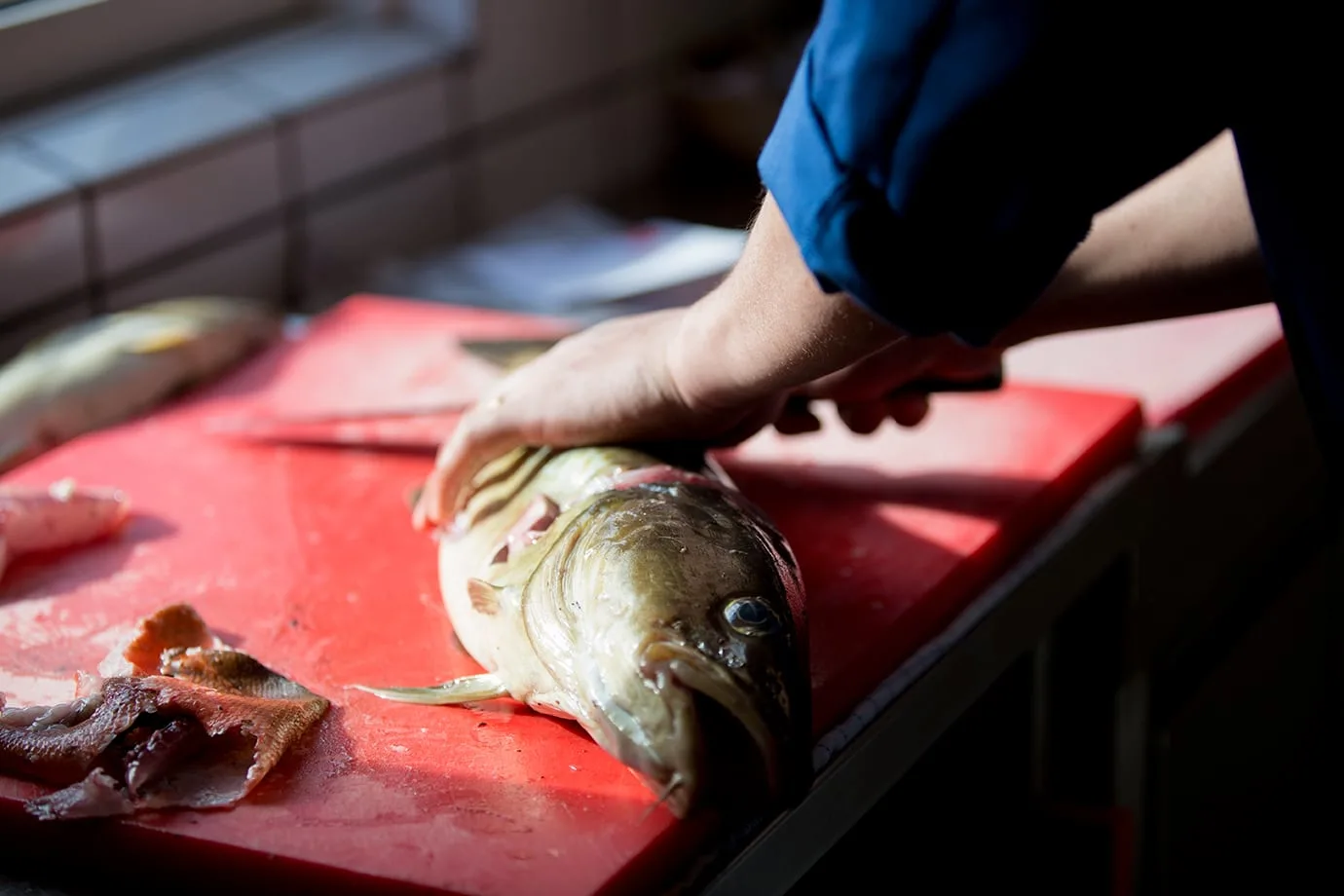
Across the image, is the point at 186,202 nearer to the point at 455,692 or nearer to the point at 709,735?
the point at 455,692

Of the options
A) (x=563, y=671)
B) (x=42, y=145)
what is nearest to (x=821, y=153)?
(x=563, y=671)

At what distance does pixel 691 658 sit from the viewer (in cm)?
97

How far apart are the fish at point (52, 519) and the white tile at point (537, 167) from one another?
127 cm

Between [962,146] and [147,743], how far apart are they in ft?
2.19

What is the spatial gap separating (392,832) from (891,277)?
49 cm

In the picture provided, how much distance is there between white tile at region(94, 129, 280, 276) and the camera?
2.05 m

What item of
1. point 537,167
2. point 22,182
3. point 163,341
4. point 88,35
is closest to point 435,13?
point 537,167

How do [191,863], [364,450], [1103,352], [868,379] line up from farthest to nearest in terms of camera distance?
[1103,352] → [364,450] → [868,379] → [191,863]

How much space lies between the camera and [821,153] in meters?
0.84

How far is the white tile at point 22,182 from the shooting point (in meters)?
1.91

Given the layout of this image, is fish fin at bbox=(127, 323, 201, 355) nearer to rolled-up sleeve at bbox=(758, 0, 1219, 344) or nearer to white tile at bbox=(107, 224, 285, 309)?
white tile at bbox=(107, 224, 285, 309)

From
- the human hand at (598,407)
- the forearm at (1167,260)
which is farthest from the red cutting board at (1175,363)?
the human hand at (598,407)

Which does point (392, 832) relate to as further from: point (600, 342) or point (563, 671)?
point (600, 342)

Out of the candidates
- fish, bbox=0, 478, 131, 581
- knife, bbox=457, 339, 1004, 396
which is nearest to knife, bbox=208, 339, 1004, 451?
knife, bbox=457, 339, 1004, 396
